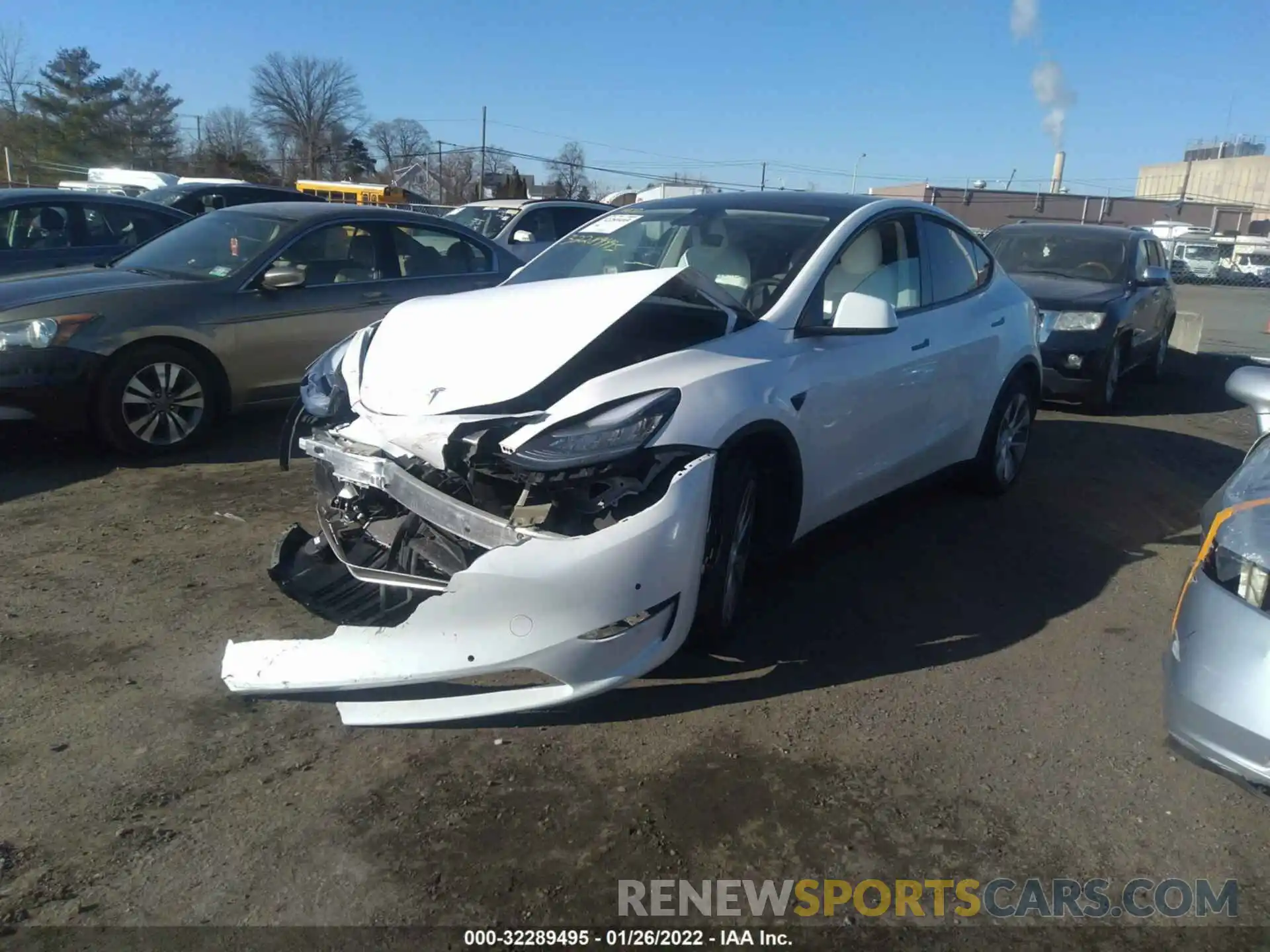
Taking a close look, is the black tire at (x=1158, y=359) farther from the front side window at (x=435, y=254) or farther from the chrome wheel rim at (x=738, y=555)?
the chrome wheel rim at (x=738, y=555)

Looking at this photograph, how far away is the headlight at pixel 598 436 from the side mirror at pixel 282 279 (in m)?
4.04

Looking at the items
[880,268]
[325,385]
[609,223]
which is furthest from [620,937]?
[609,223]

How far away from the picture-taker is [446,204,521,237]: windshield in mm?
15742

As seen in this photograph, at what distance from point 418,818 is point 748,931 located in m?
0.95

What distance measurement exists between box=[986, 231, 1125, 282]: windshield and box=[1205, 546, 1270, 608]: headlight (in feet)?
24.9

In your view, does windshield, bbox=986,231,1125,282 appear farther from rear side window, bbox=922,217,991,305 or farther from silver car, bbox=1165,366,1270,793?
silver car, bbox=1165,366,1270,793

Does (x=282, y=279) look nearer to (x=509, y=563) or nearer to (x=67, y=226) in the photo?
(x=67, y=226)

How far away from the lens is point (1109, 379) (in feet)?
29.9

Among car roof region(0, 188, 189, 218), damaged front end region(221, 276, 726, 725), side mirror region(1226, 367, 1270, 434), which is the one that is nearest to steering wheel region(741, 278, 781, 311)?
damaged front end region(221, 276, 726, 725)

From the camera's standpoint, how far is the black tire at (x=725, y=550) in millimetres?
3395

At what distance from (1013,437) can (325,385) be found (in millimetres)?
4137

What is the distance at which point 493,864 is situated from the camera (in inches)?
102

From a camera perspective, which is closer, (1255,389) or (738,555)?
(738,555)

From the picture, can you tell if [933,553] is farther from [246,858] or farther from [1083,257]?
[1083,257]
